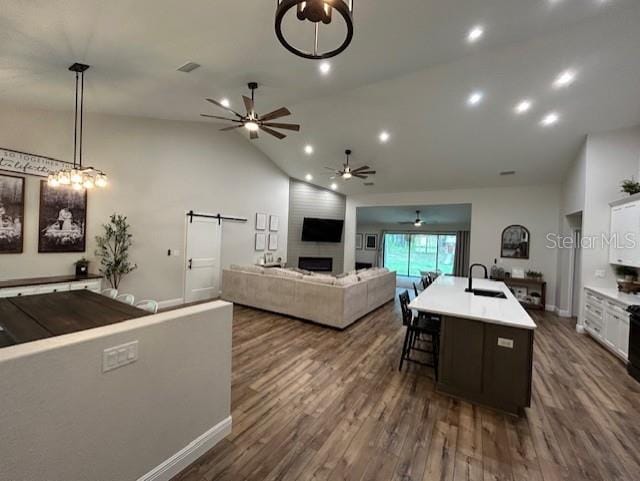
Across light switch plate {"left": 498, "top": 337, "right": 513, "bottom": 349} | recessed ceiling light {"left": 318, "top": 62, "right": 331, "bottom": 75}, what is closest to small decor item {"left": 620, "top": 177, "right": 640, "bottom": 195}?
light switch plate {"left": 498, "top": 337, "right": 513, "bottom": 349}

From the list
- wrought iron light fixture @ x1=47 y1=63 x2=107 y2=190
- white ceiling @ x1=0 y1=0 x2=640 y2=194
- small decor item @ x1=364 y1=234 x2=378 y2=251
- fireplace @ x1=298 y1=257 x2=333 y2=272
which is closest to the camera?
white ceiling @ x1=0 y1=0 x2=640 y2=194

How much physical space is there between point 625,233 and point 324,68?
204 inches

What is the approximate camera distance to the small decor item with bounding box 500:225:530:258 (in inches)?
265

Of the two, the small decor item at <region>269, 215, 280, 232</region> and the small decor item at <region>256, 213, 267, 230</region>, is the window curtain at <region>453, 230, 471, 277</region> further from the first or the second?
the small decor item at <region>256, 213, 267, 230</region>

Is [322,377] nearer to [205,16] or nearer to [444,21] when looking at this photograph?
[205,16]

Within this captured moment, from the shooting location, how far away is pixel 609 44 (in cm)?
326

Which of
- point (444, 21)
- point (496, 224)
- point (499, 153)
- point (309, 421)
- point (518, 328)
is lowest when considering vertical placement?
point (309, 421)

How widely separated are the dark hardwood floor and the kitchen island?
0.17 metres

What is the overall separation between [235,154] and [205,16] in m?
4.57

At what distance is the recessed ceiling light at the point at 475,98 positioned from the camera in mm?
4297

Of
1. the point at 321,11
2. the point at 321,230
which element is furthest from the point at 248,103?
the point at 321,230

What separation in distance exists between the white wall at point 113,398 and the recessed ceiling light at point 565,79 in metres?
5.22

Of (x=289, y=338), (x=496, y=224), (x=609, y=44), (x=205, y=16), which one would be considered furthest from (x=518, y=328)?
(x=496, y=224)

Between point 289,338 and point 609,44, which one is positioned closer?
point 609,44
